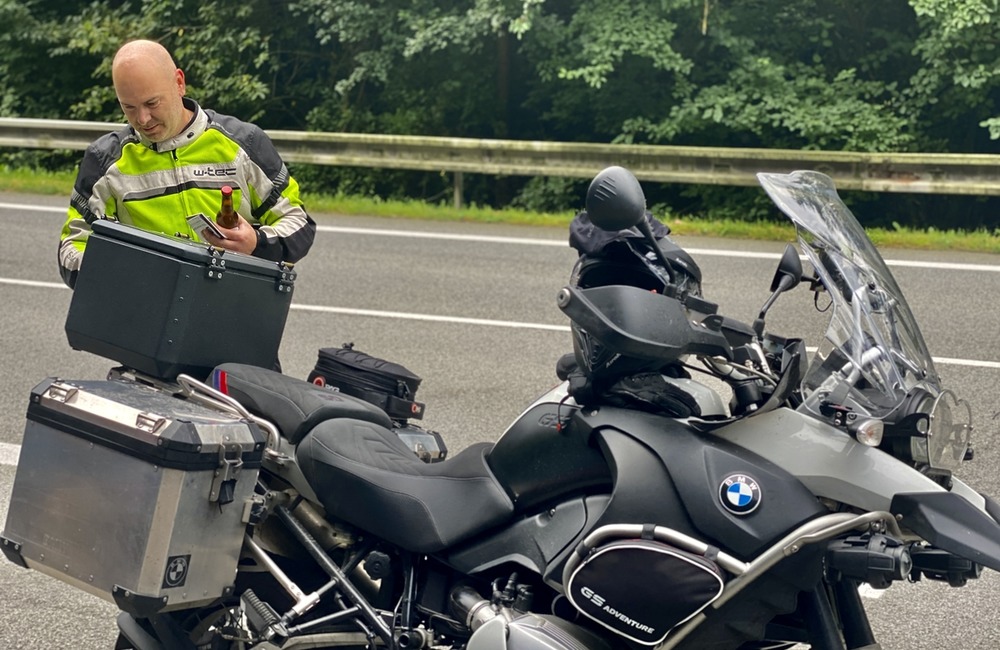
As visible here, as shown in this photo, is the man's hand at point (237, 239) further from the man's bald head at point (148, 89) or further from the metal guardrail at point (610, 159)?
the metal guardrail at point (610, 159)

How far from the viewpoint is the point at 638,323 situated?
264 centimetres

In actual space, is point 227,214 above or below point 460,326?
above

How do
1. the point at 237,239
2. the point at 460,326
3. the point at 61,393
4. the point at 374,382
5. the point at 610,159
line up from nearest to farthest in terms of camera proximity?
1. the point at 61,393
2. the point at 237,239
3. the point at 374,382
4. the point at 460,326
5. the point at 610,159

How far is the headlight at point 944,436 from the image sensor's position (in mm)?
2613

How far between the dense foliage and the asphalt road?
3.10 m

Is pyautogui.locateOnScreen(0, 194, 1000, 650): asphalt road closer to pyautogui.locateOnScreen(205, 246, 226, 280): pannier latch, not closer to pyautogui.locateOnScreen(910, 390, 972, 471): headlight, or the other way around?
pyautogui.locateOnScreen(910, 390, 972, 471): headlight

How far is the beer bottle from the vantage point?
3.90 m

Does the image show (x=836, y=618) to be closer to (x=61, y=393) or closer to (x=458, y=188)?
(x=61, y=393)

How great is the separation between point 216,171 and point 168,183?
16cm

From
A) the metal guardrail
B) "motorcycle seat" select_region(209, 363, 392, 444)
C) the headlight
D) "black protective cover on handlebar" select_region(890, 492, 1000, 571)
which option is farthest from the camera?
the metal guardrail

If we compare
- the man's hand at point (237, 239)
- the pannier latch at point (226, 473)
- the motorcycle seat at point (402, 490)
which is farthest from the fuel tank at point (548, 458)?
the man's hand at point (237, 239)

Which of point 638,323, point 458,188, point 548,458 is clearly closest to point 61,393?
point 548,458

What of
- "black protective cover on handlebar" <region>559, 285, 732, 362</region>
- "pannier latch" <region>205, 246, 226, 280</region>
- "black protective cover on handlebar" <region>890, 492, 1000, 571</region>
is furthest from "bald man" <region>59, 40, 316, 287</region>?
"black protective cover on handlebar" <region>890, 492, 1000, 571</region>

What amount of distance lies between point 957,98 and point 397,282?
7212mm
